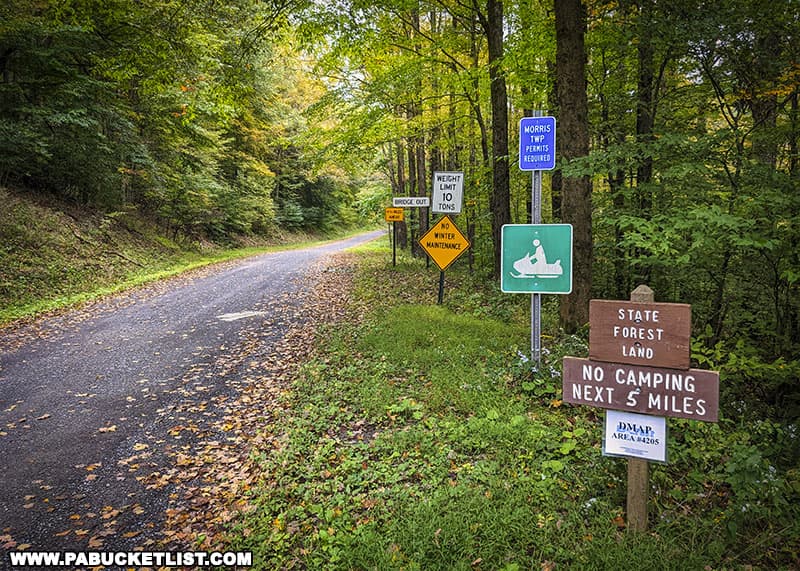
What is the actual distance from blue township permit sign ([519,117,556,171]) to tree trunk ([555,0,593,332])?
1.06m

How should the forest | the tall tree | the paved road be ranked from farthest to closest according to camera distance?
1. the tall tree
2. the forest
3. the paved road

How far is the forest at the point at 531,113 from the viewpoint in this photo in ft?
15.7

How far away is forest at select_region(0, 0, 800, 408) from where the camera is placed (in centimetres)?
477

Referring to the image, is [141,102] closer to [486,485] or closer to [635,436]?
[486,485]

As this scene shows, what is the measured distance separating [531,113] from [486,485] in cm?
1122

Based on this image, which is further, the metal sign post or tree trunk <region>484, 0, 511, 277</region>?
tree trunk <region>484, 0, 511, 277</region>

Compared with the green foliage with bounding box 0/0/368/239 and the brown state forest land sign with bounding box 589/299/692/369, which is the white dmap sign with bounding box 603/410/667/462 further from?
the green foliage with bounding box 0/0/368/239

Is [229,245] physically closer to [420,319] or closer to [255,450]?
[420,319]

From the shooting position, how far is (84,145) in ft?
43.4

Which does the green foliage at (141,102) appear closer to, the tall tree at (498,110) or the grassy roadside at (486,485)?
the tall tree at (498,110)

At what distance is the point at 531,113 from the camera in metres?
12.2

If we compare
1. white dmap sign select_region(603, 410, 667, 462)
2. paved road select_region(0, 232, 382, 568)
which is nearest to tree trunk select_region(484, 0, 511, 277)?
paved road select_region(0, 232, 382, 568)

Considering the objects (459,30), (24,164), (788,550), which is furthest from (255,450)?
(24,164)

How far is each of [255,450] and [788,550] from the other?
425 centimetres
